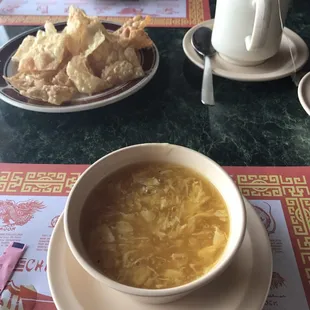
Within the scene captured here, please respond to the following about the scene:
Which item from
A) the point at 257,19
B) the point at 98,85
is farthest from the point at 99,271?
the point at 257,19

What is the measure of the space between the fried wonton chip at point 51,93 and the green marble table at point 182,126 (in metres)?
0.06

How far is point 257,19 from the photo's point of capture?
2.89ft

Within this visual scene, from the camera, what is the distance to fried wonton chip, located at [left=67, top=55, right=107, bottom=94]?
0.91m

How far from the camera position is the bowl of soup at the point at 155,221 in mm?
521

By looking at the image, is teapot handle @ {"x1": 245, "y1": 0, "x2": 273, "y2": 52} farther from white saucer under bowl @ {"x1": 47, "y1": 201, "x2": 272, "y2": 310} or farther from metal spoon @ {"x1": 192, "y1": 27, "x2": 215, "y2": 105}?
white saucer under bowl @ {"x1": 47, "y1": 201, "x2": 272, "y2": 310}

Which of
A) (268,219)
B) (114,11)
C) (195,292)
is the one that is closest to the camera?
(195,292)

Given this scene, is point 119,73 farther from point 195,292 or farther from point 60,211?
point 195,292

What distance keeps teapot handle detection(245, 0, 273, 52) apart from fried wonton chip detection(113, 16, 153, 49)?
25 cm

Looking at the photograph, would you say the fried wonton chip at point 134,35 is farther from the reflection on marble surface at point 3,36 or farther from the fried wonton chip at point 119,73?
the reflection on marble surface at point 3,36

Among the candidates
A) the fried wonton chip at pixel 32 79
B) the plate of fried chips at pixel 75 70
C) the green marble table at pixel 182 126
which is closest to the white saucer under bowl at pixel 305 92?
the green marble table at pixel 182 126

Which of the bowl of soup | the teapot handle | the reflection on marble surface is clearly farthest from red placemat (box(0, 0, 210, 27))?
the bowl of soup

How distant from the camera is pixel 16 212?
0.74m

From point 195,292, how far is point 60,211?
11.7 inches

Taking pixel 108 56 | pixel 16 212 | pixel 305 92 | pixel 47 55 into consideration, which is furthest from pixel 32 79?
pixel 305 92
